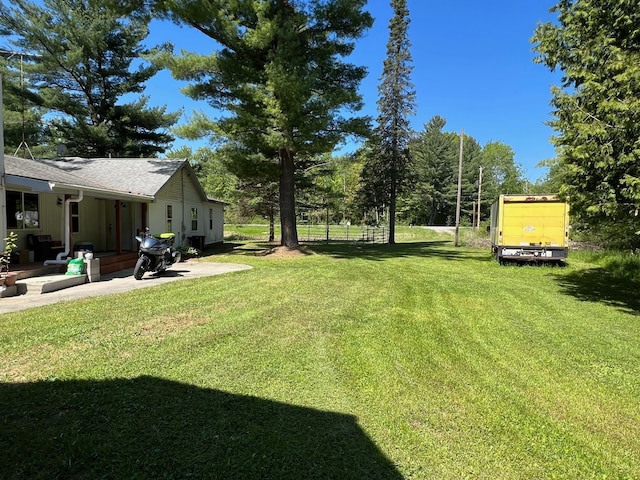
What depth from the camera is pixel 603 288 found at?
9461 mm

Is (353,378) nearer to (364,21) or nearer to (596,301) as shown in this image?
(596,301)

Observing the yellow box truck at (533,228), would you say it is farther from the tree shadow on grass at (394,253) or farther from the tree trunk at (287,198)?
the tree trunk at (287,198)

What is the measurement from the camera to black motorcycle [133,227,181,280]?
970 centimetres

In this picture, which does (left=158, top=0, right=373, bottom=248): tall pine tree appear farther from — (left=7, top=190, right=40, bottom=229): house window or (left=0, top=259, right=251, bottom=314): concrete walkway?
(left=7, top=190, right=40, bottom=229): house window

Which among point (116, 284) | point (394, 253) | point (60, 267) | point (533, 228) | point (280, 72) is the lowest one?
point (116, 284)

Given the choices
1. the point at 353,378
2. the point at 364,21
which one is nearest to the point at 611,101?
the point at 353,378

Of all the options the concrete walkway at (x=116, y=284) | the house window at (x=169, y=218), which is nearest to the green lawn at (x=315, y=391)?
the concrete walkway at (x=116, y=284)

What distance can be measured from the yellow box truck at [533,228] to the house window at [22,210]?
1437 cm

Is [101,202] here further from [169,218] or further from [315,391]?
[315,391]

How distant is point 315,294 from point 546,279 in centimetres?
694

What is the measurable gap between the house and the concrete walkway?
1546 millimetres

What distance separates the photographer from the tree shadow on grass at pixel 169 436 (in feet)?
7.84

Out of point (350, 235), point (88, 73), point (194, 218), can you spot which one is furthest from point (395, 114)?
point (88, 73)

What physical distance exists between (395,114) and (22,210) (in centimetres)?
2200
